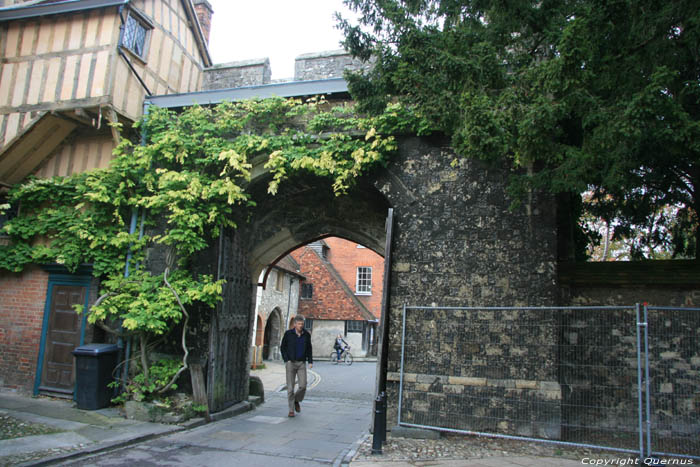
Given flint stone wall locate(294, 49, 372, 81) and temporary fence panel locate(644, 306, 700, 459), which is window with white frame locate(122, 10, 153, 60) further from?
temporary fence panel locate(644, 306, 700, 459)

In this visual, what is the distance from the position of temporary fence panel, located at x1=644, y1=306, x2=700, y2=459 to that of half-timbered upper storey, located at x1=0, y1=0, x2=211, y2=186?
8.89m

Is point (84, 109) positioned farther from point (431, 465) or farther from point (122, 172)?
point (431, 465)

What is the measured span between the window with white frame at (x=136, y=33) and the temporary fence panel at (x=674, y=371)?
9.47 meters

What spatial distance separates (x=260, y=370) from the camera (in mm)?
18656

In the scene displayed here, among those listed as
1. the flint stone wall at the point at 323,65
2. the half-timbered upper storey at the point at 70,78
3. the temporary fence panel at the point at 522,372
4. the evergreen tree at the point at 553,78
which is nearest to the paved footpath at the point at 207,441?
the temporary fence panel at the point at 522,372

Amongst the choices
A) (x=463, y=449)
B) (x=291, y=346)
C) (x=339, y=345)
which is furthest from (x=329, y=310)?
(x=463, y=449)

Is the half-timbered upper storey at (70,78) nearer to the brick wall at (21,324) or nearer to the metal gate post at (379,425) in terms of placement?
the brick wall at (21,324)

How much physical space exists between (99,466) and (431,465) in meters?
3.50

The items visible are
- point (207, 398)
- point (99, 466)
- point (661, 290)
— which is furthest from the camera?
point (207, 398)

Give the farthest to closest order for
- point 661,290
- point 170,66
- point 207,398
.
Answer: point 170,66 < point 207,398 < point 661,290

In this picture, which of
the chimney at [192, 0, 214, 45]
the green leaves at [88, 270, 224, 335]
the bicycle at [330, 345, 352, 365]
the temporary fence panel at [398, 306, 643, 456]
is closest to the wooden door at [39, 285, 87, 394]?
the green leaves at [88, 270, 224, 335]

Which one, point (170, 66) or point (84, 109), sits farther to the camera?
point (170, 66)

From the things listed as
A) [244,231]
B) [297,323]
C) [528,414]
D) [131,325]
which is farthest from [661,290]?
[131,325]

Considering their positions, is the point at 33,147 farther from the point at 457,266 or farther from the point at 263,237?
the point at 457,266
